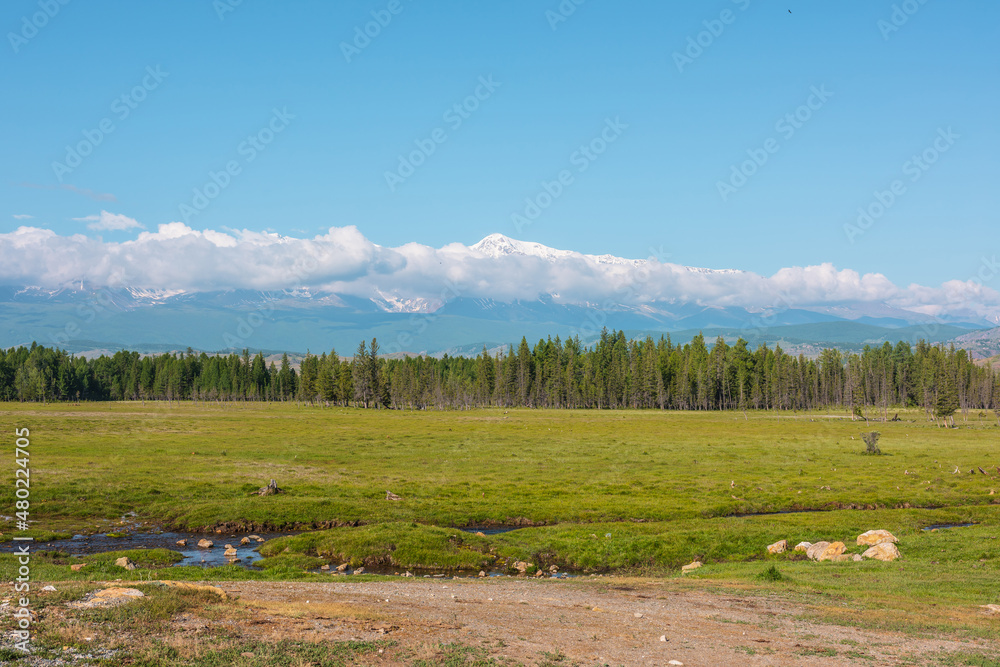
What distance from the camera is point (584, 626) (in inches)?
649

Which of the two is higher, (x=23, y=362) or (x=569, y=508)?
(x=23, y=362)

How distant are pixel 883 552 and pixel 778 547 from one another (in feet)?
14.5

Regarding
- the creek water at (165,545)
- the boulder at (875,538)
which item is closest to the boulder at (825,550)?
the boulder at (875,538)

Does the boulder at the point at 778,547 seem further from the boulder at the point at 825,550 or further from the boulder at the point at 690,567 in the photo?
the boulder at the point at 690,567

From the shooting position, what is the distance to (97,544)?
1189 inches

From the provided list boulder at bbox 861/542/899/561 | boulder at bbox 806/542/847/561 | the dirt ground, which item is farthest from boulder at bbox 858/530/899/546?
the dirt ground

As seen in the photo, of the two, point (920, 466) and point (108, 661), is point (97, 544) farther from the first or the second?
point (920, 466)

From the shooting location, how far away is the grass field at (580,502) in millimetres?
25000

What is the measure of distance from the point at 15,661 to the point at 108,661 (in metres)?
1.51

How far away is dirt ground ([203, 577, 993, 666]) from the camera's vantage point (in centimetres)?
1408

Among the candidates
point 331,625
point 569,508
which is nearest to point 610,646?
point 331,625

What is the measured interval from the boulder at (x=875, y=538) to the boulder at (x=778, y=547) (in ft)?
11.3

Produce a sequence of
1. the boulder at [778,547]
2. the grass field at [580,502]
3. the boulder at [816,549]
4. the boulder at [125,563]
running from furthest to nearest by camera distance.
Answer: the boulder at [778,547], the boulder at [816,549], the grass field at [580,502], the boulder at [125,563]

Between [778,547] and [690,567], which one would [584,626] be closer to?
[690,567]
